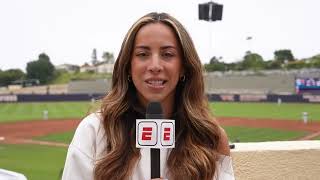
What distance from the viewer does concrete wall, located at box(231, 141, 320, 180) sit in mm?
2900

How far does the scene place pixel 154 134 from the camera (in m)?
1.59

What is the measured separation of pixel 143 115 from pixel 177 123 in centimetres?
15

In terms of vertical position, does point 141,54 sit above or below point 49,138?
above

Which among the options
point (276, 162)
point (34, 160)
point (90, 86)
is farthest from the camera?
point (90, 86)

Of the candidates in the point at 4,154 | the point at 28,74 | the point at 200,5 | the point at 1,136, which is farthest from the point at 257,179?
the point at 28,74

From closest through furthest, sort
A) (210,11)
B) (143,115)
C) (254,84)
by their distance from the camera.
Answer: (143,115)
(210,11)
(254,84)

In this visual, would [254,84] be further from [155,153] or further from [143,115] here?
[155,153]

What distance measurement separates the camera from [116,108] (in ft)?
6.24

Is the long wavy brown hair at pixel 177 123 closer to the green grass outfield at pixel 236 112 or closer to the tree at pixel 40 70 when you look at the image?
the green grass outfield at pixel 236 112

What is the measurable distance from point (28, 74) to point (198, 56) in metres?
87.5

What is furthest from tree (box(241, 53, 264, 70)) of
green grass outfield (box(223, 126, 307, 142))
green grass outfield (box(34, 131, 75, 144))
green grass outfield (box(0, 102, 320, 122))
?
green grass outfield (box(34, 131, 75, 144))

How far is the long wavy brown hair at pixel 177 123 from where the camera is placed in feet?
5.90

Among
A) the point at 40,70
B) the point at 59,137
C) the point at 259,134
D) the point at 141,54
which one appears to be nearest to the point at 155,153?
the point at 141,54

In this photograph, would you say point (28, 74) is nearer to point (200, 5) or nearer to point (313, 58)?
point (313, 58)
